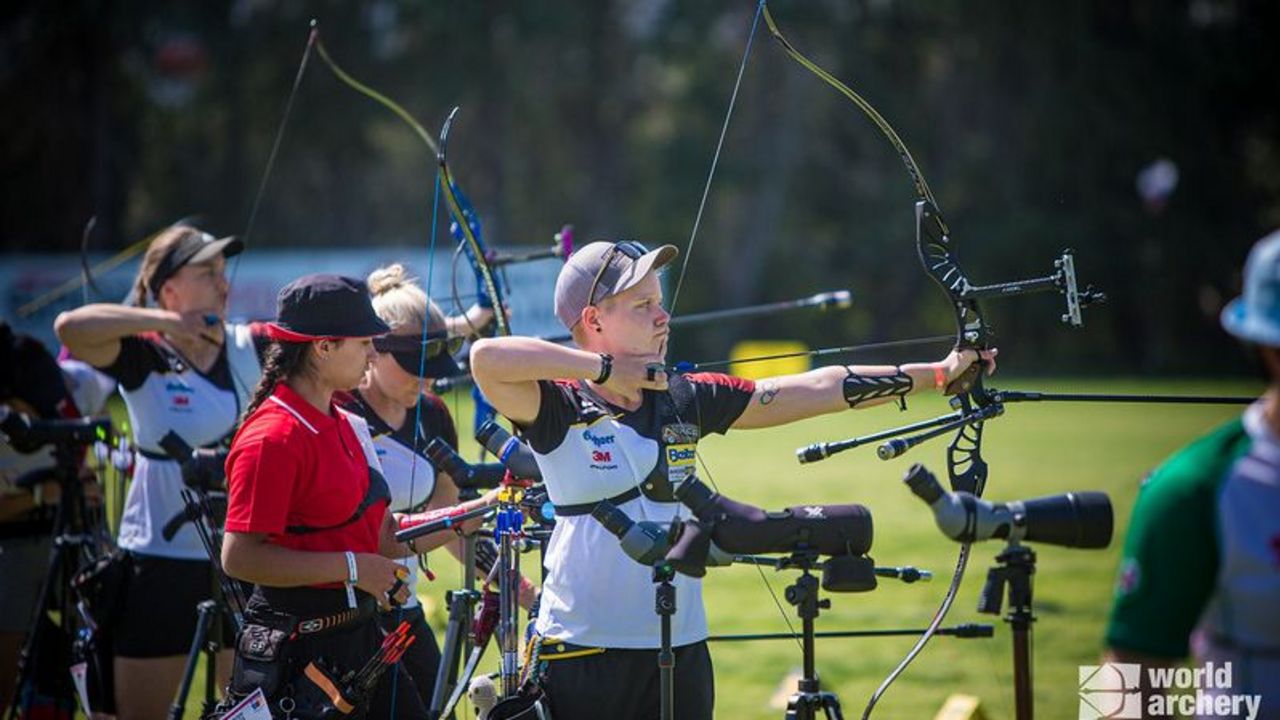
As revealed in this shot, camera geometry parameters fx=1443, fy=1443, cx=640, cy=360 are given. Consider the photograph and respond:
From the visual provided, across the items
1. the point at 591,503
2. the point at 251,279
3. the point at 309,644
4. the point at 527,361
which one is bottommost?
the point at 309,644

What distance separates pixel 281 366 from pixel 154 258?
2009 mm

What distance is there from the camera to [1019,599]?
346 centimetres

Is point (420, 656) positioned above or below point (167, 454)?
below

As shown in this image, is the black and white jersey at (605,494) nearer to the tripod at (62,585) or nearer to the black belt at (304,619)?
the black belt at (304,619)

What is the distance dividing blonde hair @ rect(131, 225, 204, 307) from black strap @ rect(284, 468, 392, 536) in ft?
6.77

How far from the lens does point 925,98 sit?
39.2m

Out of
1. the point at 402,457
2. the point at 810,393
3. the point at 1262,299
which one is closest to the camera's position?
the point at 1262,299

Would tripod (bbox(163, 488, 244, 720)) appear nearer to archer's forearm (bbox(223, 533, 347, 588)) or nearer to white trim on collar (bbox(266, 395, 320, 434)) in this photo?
archer's forearm (bbox(223, 533, 347, 588))

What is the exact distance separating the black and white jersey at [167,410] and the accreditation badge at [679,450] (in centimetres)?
231

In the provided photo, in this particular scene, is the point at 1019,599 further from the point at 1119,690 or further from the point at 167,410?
the point at 167,410

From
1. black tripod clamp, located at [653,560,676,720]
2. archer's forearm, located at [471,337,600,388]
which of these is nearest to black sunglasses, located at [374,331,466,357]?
archer's forearm, located at [471,337,600,388]

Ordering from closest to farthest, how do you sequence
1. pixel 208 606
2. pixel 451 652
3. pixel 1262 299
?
pixel 1262 299 < pixel 451 652 < pixel 208 606

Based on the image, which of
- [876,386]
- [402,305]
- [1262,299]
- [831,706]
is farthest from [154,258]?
[1262,299]

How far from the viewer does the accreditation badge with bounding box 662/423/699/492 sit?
3.70 metres
